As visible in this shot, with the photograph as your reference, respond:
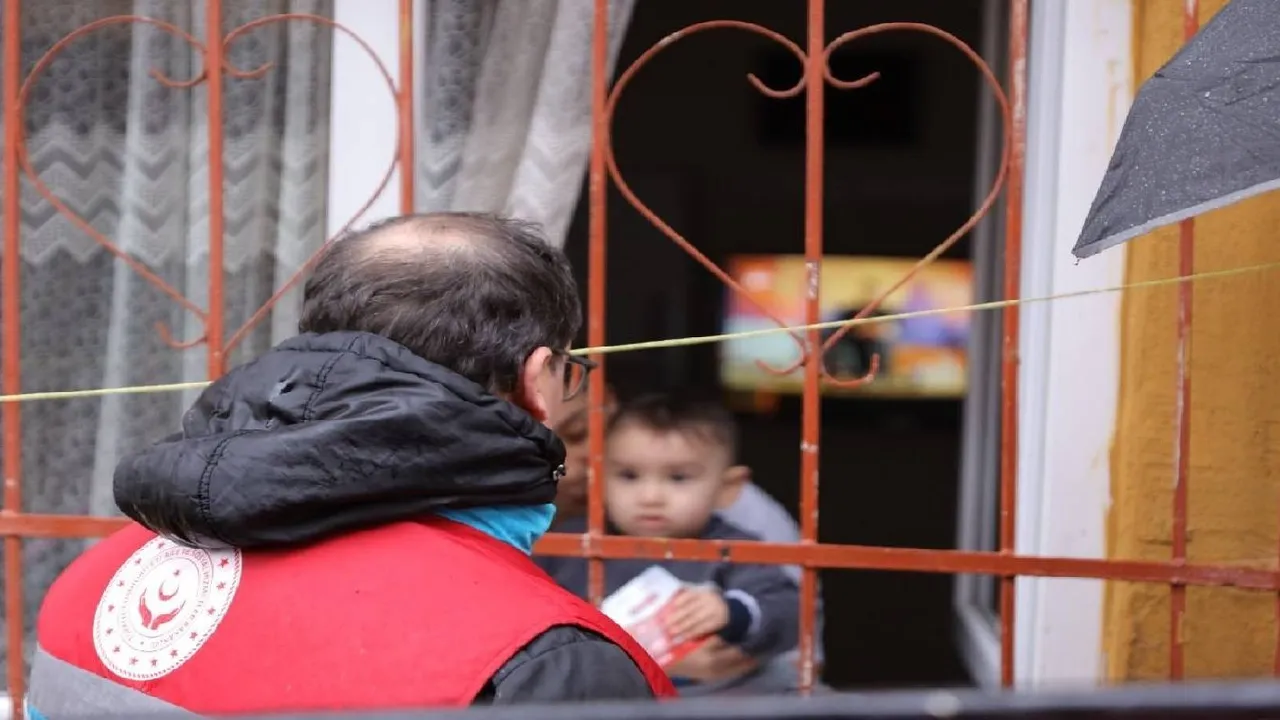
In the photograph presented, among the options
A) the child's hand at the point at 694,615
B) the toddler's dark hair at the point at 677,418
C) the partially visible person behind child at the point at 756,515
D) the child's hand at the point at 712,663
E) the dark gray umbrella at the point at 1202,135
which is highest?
the dark gray umbrella at the point at 1202,135

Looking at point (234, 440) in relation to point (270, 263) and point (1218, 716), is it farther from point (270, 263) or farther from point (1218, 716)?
point (270, 263)

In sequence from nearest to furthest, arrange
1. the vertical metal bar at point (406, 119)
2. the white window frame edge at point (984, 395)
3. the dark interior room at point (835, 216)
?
1. the vertical metal bar at point (406, 119)
2. the white window frame edge at point (984, 395)
3. the dark interior room at point (835, 216)

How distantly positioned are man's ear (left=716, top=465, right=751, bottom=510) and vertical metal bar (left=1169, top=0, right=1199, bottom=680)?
0.90 meters

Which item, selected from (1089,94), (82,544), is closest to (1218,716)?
(1089,94)

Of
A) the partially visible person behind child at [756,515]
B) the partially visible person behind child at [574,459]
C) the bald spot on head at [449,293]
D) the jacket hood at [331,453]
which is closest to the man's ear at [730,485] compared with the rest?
the partially visible person behind child at [756,515]

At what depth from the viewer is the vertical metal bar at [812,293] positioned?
2.02 meters

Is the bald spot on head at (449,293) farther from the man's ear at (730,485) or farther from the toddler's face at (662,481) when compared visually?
the man's ear at (730,485)

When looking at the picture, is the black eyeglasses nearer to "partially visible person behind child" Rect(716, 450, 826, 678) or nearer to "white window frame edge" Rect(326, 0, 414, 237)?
"white window frame edge" Rect(326, 0, 414, 237)

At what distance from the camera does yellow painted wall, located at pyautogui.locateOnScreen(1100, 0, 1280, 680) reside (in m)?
2.07

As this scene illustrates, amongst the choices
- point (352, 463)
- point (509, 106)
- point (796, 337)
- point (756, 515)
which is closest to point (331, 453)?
point (352, 463)

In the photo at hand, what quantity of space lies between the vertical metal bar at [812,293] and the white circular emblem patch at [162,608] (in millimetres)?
966

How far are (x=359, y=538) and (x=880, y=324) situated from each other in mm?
6527

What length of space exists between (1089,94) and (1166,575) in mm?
758

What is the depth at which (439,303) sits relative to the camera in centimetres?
136
